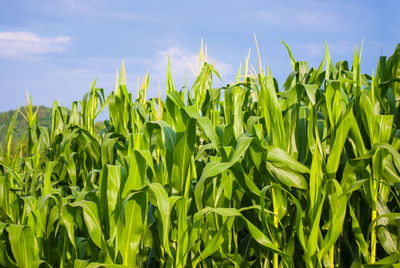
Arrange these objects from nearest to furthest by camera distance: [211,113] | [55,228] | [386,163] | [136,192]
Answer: [136,192] → [386,163] → [55,228] → [211,113]

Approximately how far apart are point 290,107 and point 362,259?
1.96 ft

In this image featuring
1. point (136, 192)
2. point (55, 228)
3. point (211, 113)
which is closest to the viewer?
point (136, 192)

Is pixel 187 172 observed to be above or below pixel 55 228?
above

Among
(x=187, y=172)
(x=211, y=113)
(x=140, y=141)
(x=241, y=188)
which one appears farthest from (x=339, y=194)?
(x=211, y=113)

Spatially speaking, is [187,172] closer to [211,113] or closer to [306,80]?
[211,113]

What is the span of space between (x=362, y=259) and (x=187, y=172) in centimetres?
69

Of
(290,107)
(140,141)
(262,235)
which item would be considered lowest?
(262,235)

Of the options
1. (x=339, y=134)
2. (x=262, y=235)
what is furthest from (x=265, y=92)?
(x=262, y=235)

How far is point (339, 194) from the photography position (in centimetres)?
155

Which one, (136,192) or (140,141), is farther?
(140,141)

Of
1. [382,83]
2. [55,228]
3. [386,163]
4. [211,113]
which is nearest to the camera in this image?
[386,163]

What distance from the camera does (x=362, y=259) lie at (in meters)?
1.66

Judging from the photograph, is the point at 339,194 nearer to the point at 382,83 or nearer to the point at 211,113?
the point at 382,83

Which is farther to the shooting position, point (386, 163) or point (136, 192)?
point (386, 163)
